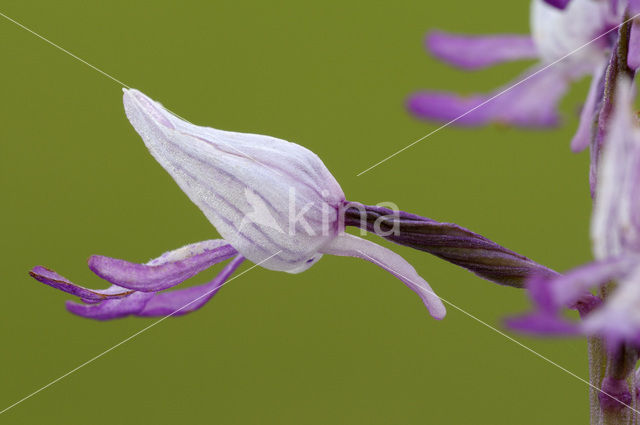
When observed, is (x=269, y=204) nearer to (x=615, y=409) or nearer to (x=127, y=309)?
(x=127, y=309)

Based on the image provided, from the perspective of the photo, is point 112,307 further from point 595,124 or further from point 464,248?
point 595,124

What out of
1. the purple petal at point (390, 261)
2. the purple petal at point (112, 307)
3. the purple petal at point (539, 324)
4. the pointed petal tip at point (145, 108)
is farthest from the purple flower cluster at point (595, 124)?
the purple petal at point (112, 307)

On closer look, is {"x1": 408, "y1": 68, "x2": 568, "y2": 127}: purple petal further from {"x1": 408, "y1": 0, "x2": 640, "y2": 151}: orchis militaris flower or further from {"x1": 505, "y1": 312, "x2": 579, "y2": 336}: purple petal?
{"x1": 505, "y1": 312, "x2": 579, "y2": 336}: purple petal

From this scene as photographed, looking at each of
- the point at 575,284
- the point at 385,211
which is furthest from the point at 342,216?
the point at 575,284

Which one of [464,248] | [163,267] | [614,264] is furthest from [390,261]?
[614,264]

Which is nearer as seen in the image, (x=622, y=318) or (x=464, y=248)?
(x=622, y=318)

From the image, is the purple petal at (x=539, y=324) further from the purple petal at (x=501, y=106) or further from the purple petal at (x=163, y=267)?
the purple petal at (x=163, y=267)

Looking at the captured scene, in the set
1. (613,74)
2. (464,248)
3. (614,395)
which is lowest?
(614,395)

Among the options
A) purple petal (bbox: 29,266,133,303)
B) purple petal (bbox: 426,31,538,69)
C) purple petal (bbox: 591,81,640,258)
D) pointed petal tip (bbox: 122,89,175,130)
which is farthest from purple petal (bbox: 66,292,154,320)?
purple petal (bbox: 591,81,640,258)
